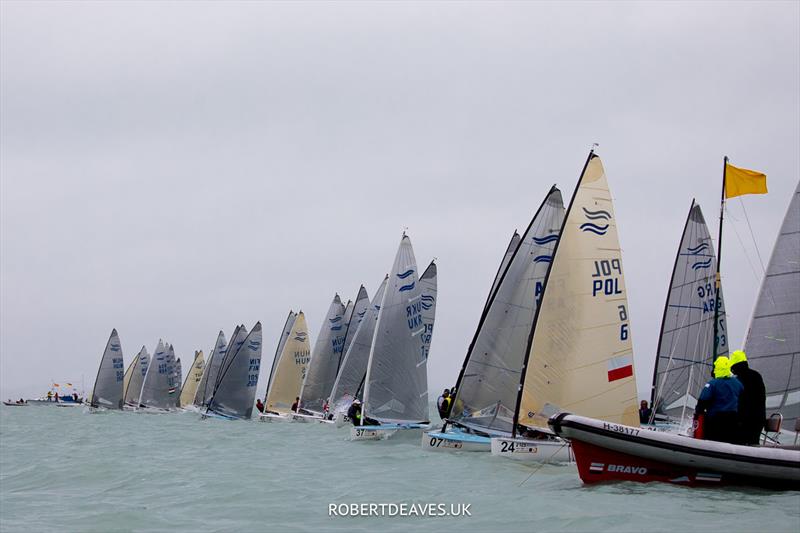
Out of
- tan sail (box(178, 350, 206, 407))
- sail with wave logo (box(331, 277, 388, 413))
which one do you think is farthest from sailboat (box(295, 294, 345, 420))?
tan sail (box(178, 350, 206, 407))

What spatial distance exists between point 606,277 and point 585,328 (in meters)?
1.15

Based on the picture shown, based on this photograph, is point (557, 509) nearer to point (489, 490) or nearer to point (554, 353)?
point (489, 490)

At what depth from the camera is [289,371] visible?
154ft

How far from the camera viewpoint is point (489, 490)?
14.3 metres

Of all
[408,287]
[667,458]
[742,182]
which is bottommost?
[667,458]

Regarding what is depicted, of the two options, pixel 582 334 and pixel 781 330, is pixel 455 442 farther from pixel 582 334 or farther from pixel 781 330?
pixel 781 330

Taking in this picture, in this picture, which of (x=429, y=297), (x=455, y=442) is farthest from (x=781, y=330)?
(x=429, y=297)

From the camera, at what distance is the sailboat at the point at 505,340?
21.3 metres

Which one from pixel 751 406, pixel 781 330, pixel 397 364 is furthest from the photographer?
pixel 397 364

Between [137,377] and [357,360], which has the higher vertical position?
[357,360]

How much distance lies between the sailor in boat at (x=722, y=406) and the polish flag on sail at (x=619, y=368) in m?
3.43

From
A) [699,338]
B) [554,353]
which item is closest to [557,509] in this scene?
[554,353]

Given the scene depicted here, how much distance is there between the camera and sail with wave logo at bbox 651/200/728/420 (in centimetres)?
2956

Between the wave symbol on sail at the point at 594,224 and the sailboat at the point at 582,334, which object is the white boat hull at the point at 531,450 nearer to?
the sailboat at the point at 582,334
